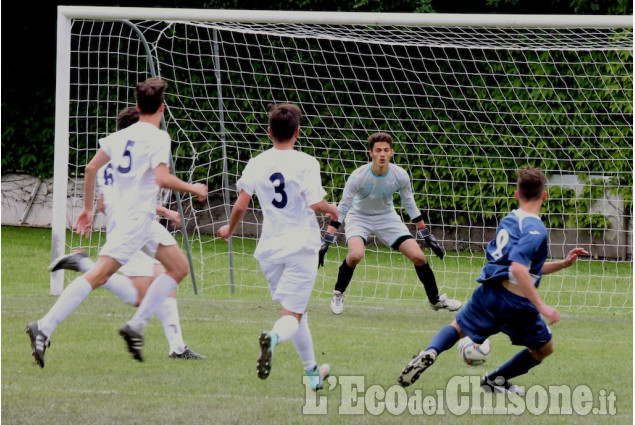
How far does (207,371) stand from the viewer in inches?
273

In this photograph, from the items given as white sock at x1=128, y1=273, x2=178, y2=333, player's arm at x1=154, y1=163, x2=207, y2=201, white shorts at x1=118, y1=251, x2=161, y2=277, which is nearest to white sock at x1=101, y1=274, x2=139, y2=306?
white shorts at x1=118, y1=251, x2=161, y2=277

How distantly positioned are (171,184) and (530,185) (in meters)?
2.18

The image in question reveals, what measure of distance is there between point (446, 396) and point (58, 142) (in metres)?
5.03

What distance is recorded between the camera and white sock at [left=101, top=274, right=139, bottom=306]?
285 inches

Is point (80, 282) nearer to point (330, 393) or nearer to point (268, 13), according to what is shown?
point (330, 393)

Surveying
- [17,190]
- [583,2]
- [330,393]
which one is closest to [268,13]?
[330,393]

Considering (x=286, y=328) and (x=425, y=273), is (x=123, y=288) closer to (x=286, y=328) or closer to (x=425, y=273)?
(x=286, y=328)

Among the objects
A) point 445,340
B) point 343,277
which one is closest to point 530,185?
point 445,340

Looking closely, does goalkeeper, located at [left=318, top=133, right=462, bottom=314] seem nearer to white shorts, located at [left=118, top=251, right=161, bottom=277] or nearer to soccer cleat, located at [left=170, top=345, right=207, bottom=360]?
white shorts, located at [left=118, top=251, right=161, bottom=277]

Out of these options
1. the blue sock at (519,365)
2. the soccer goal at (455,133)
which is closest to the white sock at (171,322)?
the blue sock at (519,365)

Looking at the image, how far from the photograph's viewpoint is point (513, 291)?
589cm

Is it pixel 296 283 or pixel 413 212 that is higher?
pixel 413 212

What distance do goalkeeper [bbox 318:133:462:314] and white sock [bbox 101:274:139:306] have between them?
2.66m

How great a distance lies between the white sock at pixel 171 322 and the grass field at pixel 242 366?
0.16m
